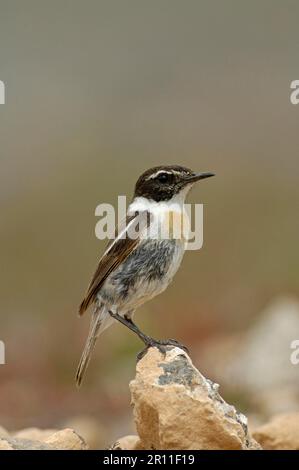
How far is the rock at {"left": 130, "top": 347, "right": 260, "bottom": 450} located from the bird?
3.27ft

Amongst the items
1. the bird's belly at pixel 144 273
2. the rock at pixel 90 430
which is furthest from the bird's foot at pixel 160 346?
the rock at pixel 90 430

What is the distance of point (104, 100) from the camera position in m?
25.4

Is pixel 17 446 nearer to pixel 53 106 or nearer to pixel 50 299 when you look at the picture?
pixel 50 299

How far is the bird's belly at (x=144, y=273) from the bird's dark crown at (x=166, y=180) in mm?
340

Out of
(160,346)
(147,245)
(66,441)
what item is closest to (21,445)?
(66,441)

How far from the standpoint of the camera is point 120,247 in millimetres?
8445

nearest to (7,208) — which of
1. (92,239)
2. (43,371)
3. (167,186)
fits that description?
(92,239)

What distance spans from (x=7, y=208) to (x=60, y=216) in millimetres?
1124

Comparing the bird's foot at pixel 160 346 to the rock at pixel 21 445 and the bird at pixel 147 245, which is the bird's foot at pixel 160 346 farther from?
the rock at pixel 21 445

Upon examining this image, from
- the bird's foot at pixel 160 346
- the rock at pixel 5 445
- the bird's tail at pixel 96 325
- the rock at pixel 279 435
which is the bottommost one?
the rock at pixel 5 445

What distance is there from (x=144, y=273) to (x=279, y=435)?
1.49 metres

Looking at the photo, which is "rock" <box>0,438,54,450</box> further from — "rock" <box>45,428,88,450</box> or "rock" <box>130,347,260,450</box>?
"rock" <box>130,347,260,450</box>

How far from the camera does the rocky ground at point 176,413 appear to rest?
693 centimetres

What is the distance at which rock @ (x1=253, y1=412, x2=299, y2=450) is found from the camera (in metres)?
8.60
